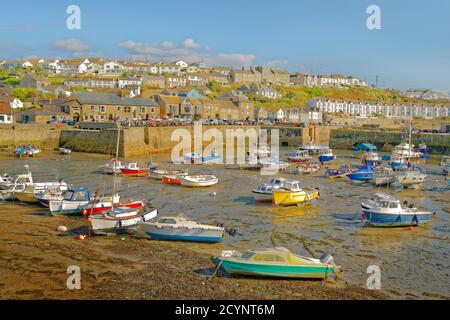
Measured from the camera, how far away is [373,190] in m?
34.3

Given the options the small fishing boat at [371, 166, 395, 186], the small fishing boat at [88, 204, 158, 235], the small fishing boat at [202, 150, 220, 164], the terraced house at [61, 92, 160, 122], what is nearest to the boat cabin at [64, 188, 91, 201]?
the small fishing boat at [88, 204, 158, 235]

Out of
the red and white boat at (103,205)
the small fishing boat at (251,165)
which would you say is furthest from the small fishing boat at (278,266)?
the small fishing boat at (251,165)

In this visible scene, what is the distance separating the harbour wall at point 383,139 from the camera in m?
61.0

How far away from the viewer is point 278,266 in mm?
15641

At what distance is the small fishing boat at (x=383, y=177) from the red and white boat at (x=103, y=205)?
1823cm

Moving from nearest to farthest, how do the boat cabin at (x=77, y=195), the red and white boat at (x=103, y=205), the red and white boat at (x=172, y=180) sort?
the red and white boat at (x=103, y=205) → the boat cabin at (x=77, y=195) → the red and white boat at (x=172, y=180)

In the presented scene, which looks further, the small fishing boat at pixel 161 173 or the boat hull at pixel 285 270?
the small fishing boat at pixel 161 173

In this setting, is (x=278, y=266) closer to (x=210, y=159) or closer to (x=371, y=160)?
(x=210, y=159)

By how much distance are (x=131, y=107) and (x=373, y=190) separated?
41.9m

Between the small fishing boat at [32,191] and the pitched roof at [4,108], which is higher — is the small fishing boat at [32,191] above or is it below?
below

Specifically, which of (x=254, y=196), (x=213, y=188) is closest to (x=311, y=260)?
(x=254, y=196)

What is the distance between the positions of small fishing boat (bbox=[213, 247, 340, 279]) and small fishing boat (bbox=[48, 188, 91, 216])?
10.8 m

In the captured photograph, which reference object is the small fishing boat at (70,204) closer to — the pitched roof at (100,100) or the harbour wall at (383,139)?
the pitched roof at (100,100)

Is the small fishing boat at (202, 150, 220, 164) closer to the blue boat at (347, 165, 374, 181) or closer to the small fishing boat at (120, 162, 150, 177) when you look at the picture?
the small fishing boat at (120, 162, 150, 177)
